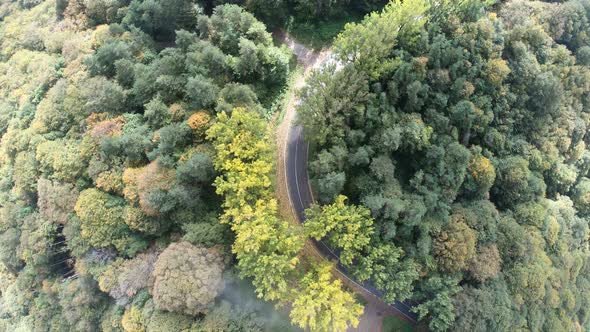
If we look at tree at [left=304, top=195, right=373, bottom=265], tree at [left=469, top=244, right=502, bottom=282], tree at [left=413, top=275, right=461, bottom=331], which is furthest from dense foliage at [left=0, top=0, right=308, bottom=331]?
tree at [left=469, top=244, right=502, bottom=282]

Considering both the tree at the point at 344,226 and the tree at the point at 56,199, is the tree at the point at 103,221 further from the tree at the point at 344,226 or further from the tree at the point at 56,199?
the tree at the point at 344,226

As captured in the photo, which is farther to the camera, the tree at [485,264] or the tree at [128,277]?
the tree at [485,264]

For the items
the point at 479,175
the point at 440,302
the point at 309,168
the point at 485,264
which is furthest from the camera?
the point at 479,175

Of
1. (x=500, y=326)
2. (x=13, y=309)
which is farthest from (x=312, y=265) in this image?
(x=13, y=309)

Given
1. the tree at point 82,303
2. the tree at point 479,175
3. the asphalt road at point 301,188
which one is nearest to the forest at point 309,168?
the tree at point 479,175

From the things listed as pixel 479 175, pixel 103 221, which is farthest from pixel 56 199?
pixel 479 175

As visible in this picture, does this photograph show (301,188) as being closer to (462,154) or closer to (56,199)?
(462,154)

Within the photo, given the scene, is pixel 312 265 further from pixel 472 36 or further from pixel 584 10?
pixel 584 10
